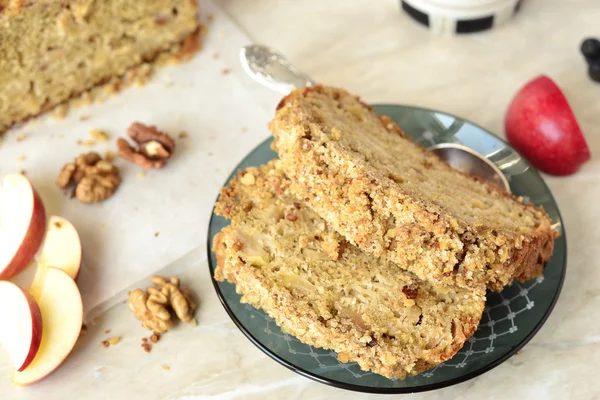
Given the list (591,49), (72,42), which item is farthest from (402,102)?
(72,42)

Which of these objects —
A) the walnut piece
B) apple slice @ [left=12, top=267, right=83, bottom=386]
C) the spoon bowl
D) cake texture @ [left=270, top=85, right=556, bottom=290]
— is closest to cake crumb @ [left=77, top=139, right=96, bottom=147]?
the walnut piece

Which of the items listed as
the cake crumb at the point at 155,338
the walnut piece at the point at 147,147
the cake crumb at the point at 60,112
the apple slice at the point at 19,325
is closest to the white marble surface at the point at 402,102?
the cake crumb at the point at 155,338

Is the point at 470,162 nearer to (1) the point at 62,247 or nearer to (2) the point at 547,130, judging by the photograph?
(2) the point at 547,130

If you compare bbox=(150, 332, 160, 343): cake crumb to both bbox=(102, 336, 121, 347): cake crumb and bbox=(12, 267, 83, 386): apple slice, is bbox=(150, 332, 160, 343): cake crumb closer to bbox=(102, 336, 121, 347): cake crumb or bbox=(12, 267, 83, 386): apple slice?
bbox=(102, 336, 121, 347): cake crumb

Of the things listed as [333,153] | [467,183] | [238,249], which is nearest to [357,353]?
[238,249]

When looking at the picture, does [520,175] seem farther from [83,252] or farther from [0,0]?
[0,0]
